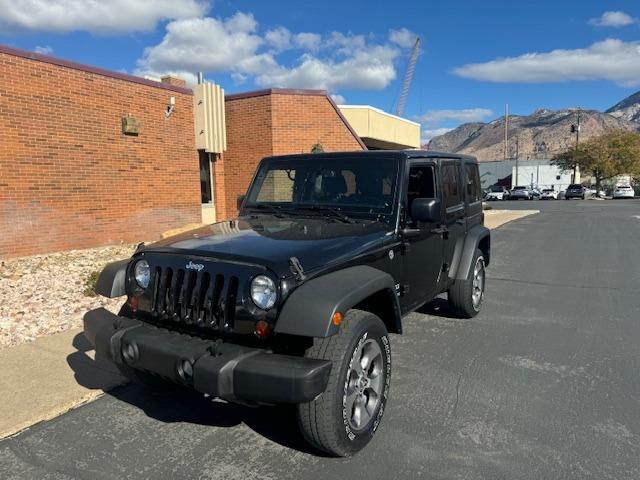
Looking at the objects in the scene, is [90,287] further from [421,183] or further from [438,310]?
[421,183]

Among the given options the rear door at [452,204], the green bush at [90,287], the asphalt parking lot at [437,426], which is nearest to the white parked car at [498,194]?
the rear door at [452,204]

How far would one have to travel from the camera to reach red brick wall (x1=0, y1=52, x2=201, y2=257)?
31.2ft

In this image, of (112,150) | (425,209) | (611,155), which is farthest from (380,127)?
(611,155)

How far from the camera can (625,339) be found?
17.0ft

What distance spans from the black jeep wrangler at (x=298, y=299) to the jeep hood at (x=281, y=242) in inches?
0.4

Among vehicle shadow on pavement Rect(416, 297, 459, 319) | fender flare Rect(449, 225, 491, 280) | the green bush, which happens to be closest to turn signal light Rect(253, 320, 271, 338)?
fender flare Rect(449, 225, 491, 280)

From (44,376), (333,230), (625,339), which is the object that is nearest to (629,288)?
(625,339)

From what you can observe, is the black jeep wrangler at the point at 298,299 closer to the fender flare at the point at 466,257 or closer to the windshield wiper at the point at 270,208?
the windshield wiper at the point at 270,208

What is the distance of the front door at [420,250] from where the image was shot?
13.4 ft

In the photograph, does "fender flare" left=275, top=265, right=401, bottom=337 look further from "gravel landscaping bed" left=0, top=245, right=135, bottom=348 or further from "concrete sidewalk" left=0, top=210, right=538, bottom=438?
"gravel landscaping bed" left=0, top=245, right=135, bottom=348

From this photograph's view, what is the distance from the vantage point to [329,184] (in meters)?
4.34

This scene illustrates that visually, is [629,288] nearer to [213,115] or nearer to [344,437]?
[344,437]

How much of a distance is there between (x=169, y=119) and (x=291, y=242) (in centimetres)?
1076

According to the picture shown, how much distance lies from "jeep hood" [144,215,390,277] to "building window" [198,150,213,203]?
36.8 ft
